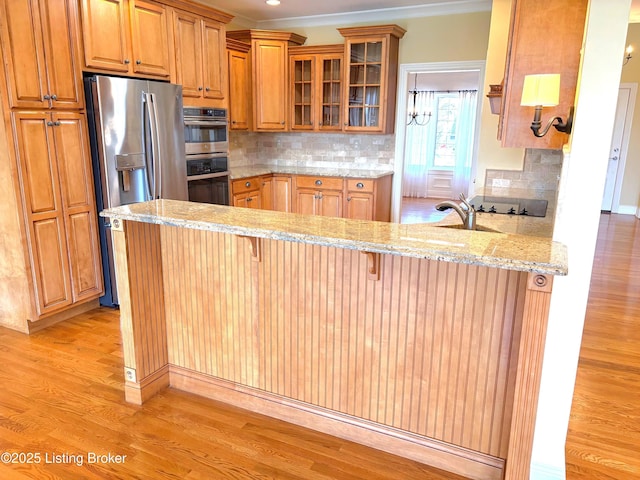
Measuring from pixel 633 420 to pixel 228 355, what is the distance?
6.88ft

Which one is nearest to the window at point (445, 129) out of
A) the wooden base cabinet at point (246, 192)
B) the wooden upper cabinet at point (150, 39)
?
the wooden base cabinet at point (246, 192)

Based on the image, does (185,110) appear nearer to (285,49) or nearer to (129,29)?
(129,29)

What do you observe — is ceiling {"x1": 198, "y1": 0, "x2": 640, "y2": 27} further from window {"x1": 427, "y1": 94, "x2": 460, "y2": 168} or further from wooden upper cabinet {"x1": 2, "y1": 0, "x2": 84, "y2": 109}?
window {"x1": 427, "y1": 94, "x2": 460, "y2": 168}

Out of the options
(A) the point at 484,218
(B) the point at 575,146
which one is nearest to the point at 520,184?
(A) the point at 484,218

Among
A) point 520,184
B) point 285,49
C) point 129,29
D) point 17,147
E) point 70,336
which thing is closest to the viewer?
point 17,147

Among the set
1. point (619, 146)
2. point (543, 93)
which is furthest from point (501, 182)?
point (619, 146)

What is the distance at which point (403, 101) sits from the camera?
5.34 meters

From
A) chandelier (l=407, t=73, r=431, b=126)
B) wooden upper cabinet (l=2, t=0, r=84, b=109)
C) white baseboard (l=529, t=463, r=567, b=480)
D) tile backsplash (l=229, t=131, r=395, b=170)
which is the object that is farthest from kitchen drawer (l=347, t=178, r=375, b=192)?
chandelier (l=407, t=73, r=431, b=126)

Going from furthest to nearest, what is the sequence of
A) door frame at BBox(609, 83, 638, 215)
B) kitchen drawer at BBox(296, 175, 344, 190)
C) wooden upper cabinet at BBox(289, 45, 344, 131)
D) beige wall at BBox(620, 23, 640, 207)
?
door frame at BBox(609, 83, 638, 215), beige wall at BBox(620, 23, 640, 207), wooden upper cabinet at BBox(289, 45, 344, 131), kitchen drawer at BBox(296, 175, 344, 190)

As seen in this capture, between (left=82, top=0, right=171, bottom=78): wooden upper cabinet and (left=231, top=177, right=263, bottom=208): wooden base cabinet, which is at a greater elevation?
(left=82, top=0, right=171, bottom=78): wooden upper cabinet

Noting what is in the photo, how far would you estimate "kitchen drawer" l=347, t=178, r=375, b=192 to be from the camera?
5066mm

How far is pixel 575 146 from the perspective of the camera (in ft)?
5.34

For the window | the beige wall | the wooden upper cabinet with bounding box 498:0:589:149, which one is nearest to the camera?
the wooden upper cabinet with bounding box 498:0:589:149

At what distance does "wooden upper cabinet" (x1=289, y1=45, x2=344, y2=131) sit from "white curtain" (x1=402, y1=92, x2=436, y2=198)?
16.8 feet
